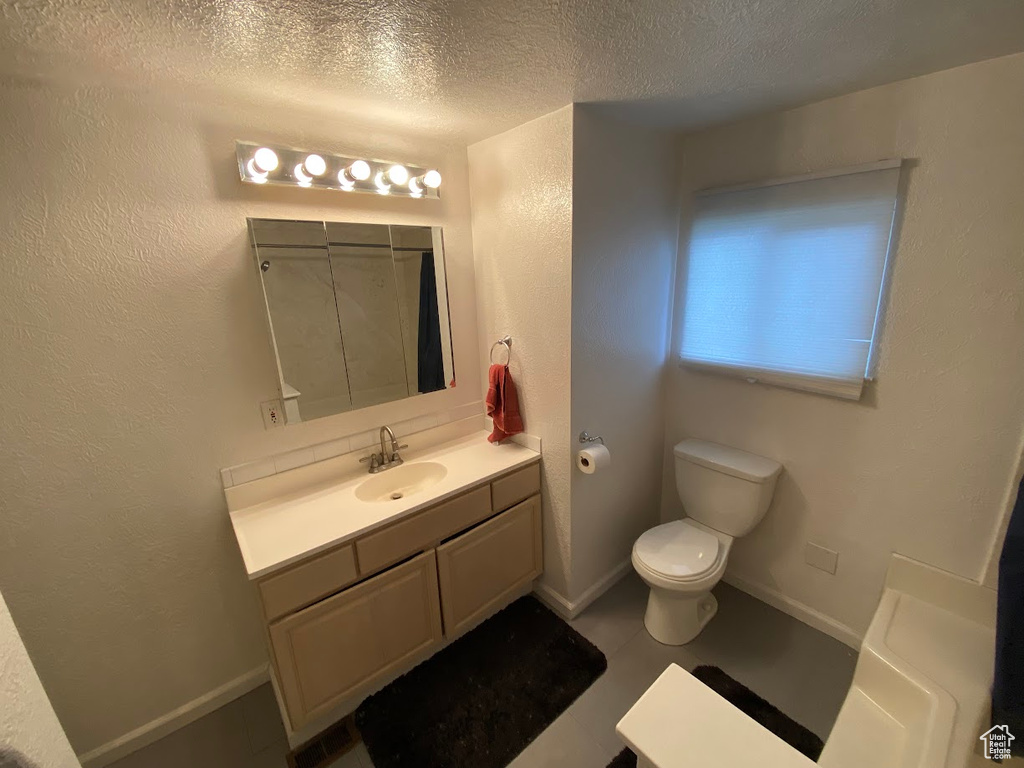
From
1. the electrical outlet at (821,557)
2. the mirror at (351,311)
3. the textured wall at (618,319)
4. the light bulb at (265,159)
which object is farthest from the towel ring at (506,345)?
the electrical outlet at (821,557)

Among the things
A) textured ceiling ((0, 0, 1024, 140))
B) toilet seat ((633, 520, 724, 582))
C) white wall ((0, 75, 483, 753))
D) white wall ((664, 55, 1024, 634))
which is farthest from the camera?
toilet seat ((633, 520, 724, 582))

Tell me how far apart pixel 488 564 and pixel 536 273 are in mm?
1260

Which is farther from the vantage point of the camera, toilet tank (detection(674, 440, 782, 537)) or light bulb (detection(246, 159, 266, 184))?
toilet tank (detection(674, 440, 782, 537))

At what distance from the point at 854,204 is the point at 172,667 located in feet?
9.88

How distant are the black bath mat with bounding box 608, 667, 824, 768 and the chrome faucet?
4.39ft

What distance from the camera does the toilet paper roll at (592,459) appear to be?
1.82 metres

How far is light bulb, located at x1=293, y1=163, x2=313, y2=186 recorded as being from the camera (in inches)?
59.6

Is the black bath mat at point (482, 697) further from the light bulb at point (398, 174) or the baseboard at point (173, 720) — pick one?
the light bulb at point (398, 174)

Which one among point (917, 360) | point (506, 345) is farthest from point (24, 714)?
point (917, 360)

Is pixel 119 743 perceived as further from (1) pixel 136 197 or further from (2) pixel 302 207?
(2) pixel 302 207

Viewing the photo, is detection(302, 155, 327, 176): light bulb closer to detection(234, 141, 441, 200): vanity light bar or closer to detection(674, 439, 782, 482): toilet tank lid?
detection(234, 141, 441, 200): vanity light bar

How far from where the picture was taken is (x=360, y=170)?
5.26 ft

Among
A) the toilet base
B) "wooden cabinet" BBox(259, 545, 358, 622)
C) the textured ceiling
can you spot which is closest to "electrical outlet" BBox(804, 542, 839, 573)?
the toilet base

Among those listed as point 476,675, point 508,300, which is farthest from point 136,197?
point 476,675
